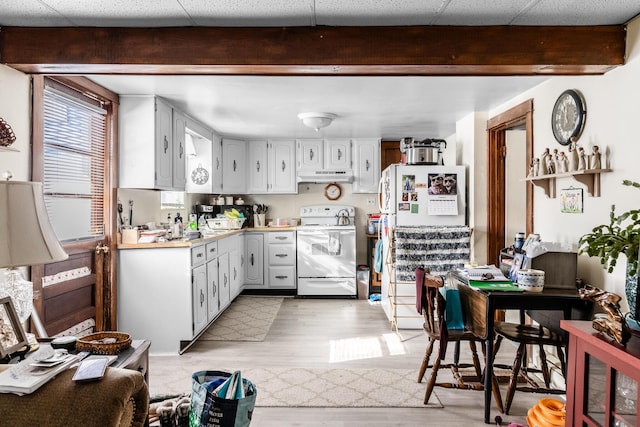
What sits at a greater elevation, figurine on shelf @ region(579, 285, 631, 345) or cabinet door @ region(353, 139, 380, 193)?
cabinet door @ region(353, 139, 380, 193)

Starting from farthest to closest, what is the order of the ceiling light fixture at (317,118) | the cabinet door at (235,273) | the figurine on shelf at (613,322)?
1. the cabinet door at (235,273)
2. the ceiling light fixture at (317,118)
3. the figurine on shelf at (613,322)

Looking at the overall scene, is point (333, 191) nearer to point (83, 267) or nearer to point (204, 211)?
point (204, 211)

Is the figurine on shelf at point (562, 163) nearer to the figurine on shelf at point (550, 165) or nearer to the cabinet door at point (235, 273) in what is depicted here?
the figurine on shelf at point (550, 165)

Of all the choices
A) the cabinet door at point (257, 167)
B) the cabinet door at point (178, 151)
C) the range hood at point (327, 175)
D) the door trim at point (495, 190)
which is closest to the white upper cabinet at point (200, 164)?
the cabinet door at point (257, 167)

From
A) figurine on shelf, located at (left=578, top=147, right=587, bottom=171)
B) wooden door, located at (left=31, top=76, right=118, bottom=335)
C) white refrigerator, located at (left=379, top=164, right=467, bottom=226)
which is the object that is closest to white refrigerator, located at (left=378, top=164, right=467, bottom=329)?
white refrigerator, located at (left=379, top=164, right=467, bottom=226)

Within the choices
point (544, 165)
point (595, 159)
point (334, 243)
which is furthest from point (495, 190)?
point (334, 243)

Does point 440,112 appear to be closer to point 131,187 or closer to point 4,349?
point 131,187

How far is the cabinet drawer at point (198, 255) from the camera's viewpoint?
11.6 ft

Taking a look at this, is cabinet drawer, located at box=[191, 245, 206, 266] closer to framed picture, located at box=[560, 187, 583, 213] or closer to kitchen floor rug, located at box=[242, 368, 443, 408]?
kitchen floor rug, located at box=[242, 368, 443, 408]

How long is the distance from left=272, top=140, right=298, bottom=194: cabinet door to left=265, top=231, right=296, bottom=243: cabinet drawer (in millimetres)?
641

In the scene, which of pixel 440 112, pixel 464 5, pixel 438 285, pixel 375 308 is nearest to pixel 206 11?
pixel 464 5

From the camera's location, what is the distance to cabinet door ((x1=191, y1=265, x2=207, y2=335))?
356cm

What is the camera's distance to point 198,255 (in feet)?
12.1

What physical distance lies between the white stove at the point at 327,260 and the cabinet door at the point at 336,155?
0.90 metres
